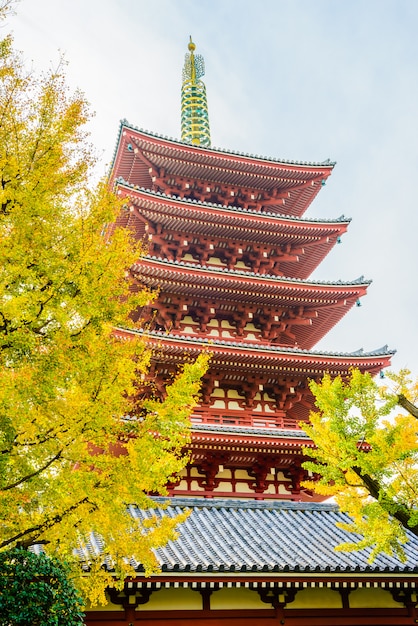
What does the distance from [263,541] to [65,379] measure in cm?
670

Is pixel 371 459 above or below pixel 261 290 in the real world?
below

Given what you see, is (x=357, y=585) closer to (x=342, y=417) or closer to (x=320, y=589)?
(x=320, y=589)

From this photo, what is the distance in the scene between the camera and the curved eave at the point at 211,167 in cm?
1956

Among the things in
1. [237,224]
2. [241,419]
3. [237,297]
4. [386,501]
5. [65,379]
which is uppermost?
[237,224]

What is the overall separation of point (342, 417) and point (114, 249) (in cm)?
484

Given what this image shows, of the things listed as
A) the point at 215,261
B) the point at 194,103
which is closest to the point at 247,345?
the point at 215,261

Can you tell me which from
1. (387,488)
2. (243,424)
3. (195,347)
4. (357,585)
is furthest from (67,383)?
(243,424)

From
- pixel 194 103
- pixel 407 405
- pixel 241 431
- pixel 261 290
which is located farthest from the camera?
pixel 194 103

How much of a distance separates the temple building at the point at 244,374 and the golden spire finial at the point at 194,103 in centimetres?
16

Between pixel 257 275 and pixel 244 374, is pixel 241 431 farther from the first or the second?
pixel 257 275

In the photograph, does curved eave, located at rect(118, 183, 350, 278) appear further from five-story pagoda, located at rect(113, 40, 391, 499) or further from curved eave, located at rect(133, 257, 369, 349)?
curved eave, located at rect(133, 257, 369, 349)

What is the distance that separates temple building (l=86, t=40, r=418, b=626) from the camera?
9.75 metres

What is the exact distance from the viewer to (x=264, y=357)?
15.8 metres

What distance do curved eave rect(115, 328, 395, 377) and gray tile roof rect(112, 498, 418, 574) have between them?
408 cm
